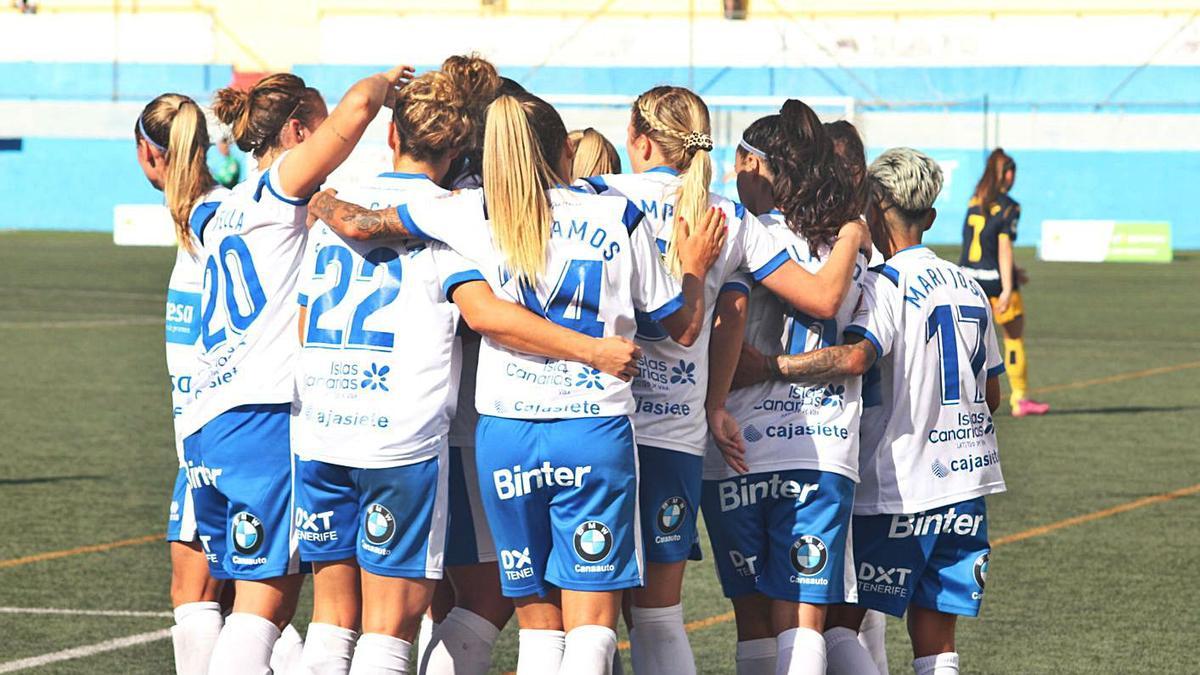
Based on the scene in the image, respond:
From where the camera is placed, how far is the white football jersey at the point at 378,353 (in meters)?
4.70

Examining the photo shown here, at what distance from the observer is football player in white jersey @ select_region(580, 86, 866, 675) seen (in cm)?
490

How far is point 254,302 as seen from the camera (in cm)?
510

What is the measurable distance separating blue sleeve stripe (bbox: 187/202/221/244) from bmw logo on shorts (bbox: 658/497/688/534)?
154 cm

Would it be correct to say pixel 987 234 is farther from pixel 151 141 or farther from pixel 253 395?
pixel 253 395

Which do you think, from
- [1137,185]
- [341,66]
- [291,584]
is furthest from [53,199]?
[291,584]

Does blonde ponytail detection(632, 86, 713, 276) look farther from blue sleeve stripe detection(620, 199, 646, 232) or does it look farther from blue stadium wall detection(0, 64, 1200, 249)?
blue stadium wall detection(0, 64, 1200, 249)


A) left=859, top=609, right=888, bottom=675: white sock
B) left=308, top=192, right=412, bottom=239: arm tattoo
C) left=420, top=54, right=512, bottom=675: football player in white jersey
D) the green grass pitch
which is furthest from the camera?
the green grass pitch

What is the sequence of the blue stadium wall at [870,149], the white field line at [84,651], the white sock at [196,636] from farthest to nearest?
the blue stadium wall at [870,149], the white field line at [84,651], the white sock at [196,636]

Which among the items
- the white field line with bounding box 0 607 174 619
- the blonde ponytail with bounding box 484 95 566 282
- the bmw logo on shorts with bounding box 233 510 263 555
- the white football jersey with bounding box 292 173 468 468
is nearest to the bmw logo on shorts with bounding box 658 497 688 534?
the white football jersey with bounding box 292 173 468 468

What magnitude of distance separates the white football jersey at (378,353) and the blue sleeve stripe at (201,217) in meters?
0.63

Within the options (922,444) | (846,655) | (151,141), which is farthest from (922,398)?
(151,141)

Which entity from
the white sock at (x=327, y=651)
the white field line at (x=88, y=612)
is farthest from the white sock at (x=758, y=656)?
the white field line at (x=88, y=612)

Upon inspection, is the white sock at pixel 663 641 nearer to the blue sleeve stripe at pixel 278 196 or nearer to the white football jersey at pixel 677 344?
the white football jersey at pixel 677 344

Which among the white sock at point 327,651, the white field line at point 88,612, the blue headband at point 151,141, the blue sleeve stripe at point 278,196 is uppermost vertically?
the blue headband at point 151,141
